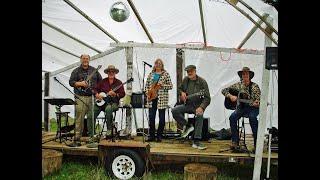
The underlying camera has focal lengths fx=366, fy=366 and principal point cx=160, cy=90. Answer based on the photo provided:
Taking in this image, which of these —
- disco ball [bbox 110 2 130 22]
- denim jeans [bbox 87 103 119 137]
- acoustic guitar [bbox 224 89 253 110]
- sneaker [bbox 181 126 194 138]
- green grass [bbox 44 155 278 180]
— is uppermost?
disco ball [bbox 110 2 130 22]

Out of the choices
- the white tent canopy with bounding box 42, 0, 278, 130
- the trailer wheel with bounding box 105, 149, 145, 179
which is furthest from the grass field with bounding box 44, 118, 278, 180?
the white tent canopy with bounding box 42, 0, 278, 130

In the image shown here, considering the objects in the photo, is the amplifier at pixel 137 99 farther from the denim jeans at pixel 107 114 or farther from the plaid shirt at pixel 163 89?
the denim jeans at pixel 107 114

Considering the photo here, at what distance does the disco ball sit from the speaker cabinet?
232 cm

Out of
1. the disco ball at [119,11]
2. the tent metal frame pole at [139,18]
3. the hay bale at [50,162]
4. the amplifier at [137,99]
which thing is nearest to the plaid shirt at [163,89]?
the amplifier at [137,99]

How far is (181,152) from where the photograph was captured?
5.42 meters

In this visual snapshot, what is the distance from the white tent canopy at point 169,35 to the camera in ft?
20.1

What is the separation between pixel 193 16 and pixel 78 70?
2.20 metres

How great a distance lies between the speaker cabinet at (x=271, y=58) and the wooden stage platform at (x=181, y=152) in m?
1.41

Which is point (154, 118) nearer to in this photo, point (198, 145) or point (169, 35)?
point (198, 145)

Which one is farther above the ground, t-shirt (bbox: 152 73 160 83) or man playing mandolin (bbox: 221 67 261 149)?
t-shirt (bbox: 152 73 160 83)

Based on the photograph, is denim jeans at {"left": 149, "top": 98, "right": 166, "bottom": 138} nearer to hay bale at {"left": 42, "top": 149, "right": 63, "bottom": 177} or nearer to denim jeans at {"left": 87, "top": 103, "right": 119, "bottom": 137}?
denim jeans at {"left": 87, "top": 103, "right": 119, "bottom": 137}

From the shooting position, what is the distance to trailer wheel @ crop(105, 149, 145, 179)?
523 cm
